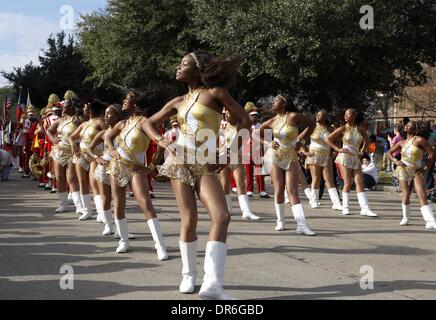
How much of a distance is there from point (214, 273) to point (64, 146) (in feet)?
20.1

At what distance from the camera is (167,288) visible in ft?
16.8

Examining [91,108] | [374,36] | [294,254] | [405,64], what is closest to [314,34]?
[374,36]

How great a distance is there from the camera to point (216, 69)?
4910 millimetres

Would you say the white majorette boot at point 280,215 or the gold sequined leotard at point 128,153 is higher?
the gold sequined leotard at point 128,153

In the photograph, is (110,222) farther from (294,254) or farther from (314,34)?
(314,34)

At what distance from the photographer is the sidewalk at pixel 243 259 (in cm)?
505

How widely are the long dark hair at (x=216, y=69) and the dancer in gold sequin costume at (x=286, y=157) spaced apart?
3.25m

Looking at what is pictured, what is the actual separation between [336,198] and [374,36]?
1362 cm

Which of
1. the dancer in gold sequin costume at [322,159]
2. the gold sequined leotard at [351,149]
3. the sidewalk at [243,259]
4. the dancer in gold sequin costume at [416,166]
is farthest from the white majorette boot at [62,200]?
the dancer in gold sequin costume at [416,166]

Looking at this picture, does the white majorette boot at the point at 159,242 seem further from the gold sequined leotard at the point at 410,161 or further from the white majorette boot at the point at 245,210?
the gold sequined leotard at the point at 410,161

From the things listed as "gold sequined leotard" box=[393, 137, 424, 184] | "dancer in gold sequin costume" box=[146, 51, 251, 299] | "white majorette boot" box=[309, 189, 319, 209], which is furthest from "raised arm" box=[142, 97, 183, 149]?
"white majorette boot" box=[309, 189, 319, 209]

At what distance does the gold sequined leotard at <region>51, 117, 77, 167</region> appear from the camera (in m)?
10.2

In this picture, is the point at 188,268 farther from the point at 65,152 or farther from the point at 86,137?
the point at 65,152

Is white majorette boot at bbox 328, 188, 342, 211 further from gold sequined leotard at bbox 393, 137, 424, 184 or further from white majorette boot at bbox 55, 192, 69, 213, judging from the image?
white majorette boot at bbox 55, 192, 69, 213
